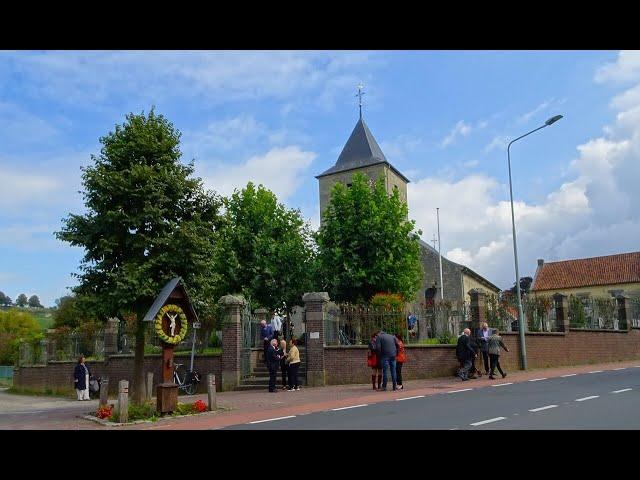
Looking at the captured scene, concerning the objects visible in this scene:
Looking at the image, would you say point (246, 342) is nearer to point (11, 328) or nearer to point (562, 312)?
point (562, 312)

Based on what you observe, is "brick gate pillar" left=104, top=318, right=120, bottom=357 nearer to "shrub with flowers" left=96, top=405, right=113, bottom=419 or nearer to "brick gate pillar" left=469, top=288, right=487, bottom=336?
"shrub with flowers" left=96, top=405, right=113, bottom=419

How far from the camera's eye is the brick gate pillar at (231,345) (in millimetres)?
19797

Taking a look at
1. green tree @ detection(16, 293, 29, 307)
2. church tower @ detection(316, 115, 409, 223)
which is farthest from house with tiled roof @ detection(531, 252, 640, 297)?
green tree @ detection(16, 293, 29, 307)

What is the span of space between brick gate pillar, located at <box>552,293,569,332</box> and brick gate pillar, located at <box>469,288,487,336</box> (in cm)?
552

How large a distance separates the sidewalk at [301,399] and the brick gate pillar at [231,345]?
879mm

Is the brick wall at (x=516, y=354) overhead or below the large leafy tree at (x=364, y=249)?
below

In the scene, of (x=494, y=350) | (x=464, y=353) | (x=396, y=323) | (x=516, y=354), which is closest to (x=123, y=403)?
(x=396, y=323)

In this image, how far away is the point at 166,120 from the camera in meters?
16.4

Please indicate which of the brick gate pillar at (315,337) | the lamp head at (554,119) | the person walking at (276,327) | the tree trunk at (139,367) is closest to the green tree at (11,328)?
the person walking at (276,327)

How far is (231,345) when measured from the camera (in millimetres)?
20000

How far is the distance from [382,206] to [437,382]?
1570 centimetres

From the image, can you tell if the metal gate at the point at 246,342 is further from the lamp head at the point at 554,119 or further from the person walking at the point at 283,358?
the lamp head at the point at 554,119
